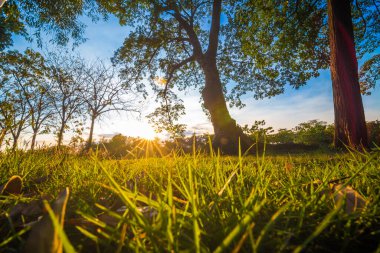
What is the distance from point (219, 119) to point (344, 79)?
5872 mm

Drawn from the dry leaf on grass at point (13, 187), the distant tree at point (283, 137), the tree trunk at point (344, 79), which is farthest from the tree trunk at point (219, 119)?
the dry leaf on grass at point (13, 187)

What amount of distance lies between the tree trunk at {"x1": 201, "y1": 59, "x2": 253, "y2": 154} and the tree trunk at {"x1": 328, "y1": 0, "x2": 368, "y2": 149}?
4458mm

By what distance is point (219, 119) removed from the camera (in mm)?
11234

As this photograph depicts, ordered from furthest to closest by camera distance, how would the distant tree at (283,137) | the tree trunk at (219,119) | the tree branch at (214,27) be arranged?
the distant tree at (283,137)
the tree branch at (214,27)
the tree trunk at (219,119)

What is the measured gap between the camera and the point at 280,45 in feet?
33.1

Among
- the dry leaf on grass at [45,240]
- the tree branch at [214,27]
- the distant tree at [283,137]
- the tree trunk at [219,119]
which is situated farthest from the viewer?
the distant tree at [283,137]

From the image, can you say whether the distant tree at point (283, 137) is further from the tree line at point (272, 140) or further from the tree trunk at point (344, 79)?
the tree trunk at point (344, 79)

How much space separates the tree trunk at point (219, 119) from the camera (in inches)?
411

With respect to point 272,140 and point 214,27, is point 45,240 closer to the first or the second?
point 214,27

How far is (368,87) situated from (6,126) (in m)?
26.6

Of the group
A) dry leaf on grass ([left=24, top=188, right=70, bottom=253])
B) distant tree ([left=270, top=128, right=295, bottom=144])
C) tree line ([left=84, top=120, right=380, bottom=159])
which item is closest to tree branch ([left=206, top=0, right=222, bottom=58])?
tree line ([left=84, top=120, right=380, bottom=159])

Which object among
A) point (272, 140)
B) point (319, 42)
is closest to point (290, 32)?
point (319, 42)

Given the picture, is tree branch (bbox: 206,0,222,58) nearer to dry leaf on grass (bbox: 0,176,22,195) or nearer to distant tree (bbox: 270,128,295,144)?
distant tree (bbox: 270,128,295,144)

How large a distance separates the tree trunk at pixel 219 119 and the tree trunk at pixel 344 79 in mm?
4458
